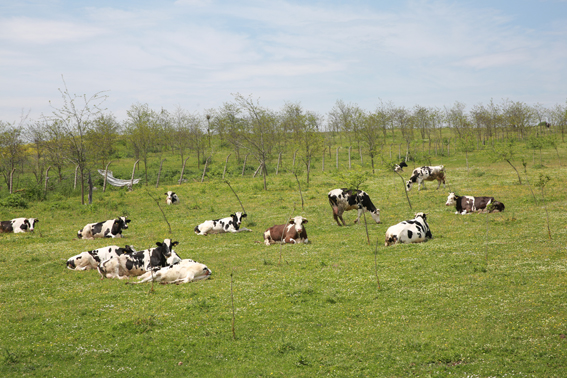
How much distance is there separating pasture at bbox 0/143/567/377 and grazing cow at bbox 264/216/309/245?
62 cm

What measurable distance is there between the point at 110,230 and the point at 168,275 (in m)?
9.95

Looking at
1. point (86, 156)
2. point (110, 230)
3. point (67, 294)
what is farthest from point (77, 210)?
point (67, 294)

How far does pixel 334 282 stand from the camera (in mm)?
12477

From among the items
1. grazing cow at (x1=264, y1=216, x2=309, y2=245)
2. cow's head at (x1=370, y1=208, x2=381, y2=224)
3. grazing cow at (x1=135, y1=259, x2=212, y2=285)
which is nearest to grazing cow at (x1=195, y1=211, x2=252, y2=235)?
grazing cow at (x1=264, y1=216, x2=309, y2=245)

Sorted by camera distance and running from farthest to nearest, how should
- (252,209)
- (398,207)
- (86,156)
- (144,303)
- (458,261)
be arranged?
(86,156)
(252,209)
(398,207)
(458,261)
(144,303)

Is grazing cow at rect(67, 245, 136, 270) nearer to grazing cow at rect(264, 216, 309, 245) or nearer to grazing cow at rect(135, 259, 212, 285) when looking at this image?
grazing cow at rect(135, 259, 212, 285)

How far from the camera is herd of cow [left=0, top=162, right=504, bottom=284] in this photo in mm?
13898

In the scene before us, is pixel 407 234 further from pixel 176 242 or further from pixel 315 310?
pixel 176 242

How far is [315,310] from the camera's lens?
10.5 meters

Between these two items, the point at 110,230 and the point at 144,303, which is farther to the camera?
the point at 110,230

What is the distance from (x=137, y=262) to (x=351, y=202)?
1239 cm

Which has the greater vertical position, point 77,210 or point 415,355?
point 77,210

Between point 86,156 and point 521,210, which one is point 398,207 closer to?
point 521,210

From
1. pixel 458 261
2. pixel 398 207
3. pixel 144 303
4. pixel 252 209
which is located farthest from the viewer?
pixel 252 209
